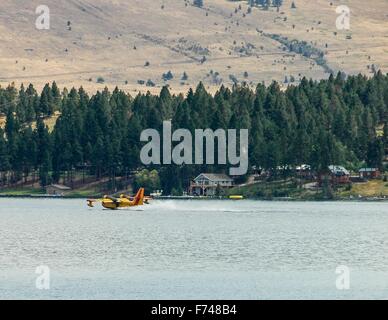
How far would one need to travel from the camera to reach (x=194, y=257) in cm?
11144

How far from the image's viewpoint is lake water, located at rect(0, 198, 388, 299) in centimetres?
8831

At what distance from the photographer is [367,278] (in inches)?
3757

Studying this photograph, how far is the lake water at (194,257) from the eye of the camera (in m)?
88.3

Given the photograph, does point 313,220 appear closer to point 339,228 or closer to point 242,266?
point 339,228

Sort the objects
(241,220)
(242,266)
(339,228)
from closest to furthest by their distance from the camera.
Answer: (242,266) → (339,228) → (241,220)
